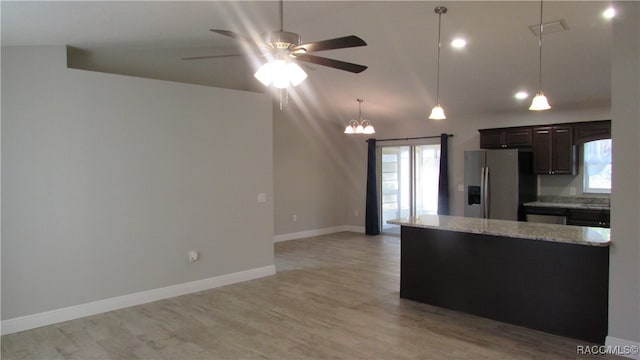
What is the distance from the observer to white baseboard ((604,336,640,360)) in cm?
294

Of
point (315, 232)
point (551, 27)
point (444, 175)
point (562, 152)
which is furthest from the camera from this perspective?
point (315, 232)

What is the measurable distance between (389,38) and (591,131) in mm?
3459

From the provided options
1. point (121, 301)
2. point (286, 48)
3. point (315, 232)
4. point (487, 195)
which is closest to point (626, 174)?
point (286, 48)

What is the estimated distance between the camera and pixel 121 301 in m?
4.15

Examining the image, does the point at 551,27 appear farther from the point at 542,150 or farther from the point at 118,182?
the point at 118,182

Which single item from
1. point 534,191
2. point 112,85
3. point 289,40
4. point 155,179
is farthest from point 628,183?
point 112,85

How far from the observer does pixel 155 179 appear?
4.41m

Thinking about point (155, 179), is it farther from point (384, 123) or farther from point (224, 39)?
point (384, 123)

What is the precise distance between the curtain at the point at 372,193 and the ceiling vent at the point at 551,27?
15.4 ft

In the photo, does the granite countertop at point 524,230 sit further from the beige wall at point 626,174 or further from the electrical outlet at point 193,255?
the electrical outlet at point 193,255

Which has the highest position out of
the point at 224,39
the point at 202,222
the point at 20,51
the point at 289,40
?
the point at 224,39

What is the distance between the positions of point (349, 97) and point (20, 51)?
480 cm

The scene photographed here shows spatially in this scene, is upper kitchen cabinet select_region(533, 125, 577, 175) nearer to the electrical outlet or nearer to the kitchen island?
the kitchen island

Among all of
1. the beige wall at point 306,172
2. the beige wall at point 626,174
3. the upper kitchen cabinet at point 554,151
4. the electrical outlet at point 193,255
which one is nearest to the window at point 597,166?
the upper kitchen cabinet at point 554,151
